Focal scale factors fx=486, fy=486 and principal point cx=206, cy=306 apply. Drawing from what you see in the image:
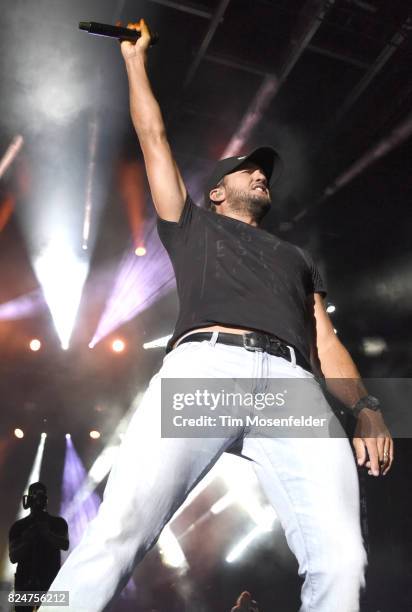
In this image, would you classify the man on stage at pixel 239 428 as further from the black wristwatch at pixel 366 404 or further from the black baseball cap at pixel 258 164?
the black baseball cap at pixel 258 164

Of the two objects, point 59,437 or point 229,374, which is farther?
point 59,437

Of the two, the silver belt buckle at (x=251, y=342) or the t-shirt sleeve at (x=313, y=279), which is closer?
the silver belt buckle at (x=251, y=342)

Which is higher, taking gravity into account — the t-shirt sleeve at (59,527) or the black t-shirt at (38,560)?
the t-shirt sleeve at (59,527)

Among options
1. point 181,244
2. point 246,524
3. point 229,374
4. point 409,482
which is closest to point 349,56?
point 181,244

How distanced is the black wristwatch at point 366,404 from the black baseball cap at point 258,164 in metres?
1.24

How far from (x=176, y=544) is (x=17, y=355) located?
5.66 m

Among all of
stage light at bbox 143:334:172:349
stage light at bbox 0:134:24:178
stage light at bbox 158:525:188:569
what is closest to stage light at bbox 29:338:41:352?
stage light at bbox 143:334:172:349

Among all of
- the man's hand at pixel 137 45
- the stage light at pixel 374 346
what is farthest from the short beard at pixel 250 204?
the stage light at pixel 374 346

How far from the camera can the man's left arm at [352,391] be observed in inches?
65.9

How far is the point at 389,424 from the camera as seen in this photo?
8.38 metres

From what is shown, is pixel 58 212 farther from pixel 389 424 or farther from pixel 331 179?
pixel 389 424

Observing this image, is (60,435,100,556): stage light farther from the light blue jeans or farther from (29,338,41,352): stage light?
the light blue jeans

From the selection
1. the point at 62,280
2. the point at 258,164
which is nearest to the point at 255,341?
the point at 258,164

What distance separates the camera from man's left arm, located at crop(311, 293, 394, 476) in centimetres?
Result: 167
